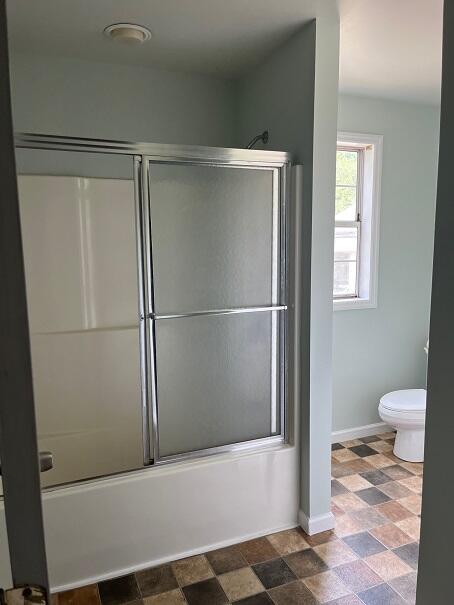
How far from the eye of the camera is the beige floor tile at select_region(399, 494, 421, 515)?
2571 mm

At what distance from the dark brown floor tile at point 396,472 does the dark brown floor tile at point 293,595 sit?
120 centimetres

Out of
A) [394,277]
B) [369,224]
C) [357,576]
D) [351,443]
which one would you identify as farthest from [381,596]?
[369,224]

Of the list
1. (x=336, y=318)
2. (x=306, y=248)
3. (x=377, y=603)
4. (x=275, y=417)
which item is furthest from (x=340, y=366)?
(x=377, y=603)

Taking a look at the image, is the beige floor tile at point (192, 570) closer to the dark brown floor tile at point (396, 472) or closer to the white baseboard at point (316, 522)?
the white baseboard at point (316, 522)

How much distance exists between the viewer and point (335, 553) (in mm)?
2201

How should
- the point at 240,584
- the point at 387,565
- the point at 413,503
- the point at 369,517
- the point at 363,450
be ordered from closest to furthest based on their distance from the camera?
the point at 240,584 → the point at 387,565 → the point at 369,517 → the point at 413,503 → the point at 363,450

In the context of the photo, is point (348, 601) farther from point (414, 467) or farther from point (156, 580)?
point (414, 467)

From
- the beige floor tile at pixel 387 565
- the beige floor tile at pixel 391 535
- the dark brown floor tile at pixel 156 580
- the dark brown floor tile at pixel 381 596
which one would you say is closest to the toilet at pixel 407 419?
the beige floor tile at pixel 391 535

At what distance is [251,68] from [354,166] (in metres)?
1.11

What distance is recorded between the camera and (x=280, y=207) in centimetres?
228

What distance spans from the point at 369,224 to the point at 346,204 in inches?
8.7

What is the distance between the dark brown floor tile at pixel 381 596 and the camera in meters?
1.90

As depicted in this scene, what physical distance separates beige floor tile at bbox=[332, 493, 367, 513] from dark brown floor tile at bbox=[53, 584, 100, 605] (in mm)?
1370

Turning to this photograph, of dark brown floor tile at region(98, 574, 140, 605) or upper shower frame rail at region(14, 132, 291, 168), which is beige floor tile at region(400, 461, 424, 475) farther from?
upper shower frame rail at region(14, 132, 291, 168)
